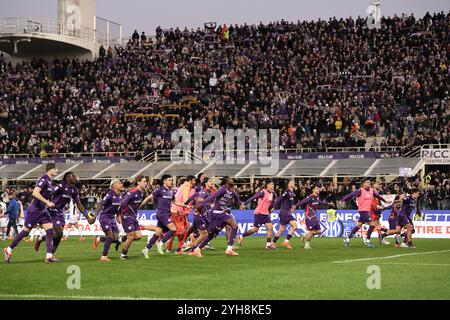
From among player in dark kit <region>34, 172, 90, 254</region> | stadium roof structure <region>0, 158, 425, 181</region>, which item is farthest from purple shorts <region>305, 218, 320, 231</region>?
stadium roof structure <region>0, 158, 425, 181</region>

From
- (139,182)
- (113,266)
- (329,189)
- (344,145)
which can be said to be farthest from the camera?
(344,145)

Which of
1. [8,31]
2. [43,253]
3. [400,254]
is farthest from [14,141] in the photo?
[400,254]

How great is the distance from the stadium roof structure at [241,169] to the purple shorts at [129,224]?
85.2ft

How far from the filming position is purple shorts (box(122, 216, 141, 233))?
2420 cm

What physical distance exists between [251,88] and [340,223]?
19.0m

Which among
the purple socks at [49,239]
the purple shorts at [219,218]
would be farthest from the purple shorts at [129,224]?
the purple socks at [49,239]

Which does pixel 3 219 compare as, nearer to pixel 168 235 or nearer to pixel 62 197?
pixel 168 235

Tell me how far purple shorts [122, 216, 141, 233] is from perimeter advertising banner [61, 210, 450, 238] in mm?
14361

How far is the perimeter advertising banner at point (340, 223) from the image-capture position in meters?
39.7

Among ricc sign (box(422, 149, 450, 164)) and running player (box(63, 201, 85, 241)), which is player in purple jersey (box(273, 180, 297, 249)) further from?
ricc sign (box(422, 149, 450, 164))

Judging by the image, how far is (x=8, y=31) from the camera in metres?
69.5

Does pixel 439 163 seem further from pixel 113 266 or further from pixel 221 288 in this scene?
pixel 221 288
